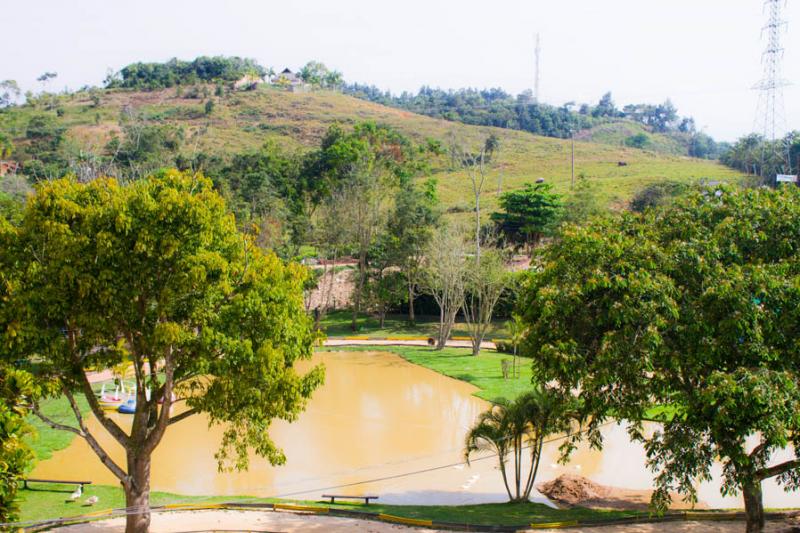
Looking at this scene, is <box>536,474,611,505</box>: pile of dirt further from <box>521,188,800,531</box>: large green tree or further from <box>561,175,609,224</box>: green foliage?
<box>561,175,609,224</box>: green foliage

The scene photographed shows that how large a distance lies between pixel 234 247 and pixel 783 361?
9038 mm

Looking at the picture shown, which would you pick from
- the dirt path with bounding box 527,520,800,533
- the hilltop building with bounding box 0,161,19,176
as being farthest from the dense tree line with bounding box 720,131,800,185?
the hilltop building with bounding box 0,161,19,176

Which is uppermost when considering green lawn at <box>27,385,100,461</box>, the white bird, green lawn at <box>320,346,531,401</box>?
green lawn at <box>320,346,531,401</box>

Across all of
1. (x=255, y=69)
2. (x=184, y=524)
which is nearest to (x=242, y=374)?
(x=184, y=524)

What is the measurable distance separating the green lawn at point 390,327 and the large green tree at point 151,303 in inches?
892

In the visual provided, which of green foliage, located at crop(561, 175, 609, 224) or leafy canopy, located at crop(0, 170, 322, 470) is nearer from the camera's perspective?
leafy canopy, located at crop(0, 170, 322, 470)

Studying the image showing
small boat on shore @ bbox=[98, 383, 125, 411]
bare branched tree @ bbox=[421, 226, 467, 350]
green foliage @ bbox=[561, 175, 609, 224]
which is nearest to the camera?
small boat on shore @ bbox=[98, 383, 125, 411]

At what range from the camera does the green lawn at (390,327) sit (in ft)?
117

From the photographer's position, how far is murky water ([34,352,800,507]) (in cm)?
1634

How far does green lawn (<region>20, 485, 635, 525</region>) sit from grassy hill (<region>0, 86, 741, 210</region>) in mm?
38837

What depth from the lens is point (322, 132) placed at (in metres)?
85.0

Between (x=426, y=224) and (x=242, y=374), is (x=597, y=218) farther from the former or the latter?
(x=426, y=224)

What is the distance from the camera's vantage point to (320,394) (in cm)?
2469

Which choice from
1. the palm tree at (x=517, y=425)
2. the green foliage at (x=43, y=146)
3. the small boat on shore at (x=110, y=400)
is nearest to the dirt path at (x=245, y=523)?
the palm tree at (x=517, y=425)
